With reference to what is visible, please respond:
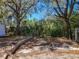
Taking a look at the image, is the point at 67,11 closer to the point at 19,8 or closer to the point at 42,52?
the point at 19,8

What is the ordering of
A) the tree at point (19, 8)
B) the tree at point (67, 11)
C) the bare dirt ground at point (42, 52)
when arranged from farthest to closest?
1. the tree at point (19, 8)
2. the tree at point (67, 11)
3. the bare dirt ground at point (42, 52)

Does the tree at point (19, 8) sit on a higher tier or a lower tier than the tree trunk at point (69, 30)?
higher

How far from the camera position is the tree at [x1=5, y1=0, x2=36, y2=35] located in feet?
79.9

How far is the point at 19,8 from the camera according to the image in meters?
24.9

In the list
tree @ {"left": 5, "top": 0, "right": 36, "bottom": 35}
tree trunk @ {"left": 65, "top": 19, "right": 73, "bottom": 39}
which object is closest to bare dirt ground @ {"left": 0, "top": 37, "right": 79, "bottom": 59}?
tree trunk @ {"left": 65, "top": 19, "right": 73, "bottom": 39}

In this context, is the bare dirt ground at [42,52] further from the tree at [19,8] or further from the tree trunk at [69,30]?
the tree at [19,8]

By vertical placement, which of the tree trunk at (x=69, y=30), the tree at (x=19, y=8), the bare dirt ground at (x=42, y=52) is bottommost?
the bare dirt ground at (x=42, y=52)

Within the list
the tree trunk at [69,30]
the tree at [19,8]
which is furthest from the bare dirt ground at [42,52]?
the tree at [19,8]

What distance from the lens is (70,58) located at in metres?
8.70

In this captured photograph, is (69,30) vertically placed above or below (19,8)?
below

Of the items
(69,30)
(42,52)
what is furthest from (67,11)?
(42,52)

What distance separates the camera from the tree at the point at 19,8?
79.9 feet

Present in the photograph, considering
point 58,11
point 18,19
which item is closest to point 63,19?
point 58,11

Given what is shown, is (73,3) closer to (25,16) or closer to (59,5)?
(59,5)
